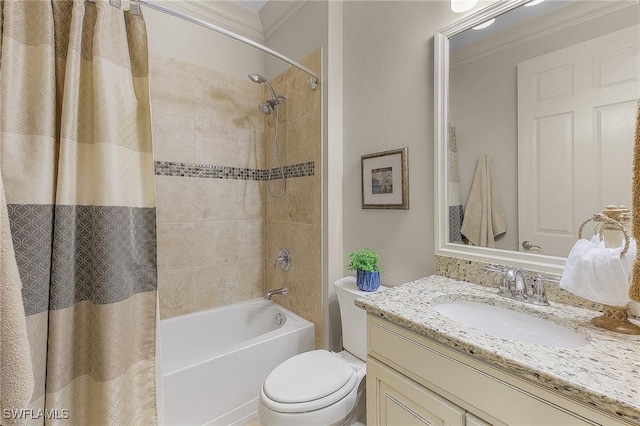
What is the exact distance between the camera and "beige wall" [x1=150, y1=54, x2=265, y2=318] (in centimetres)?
186

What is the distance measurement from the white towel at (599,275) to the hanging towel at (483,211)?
0.31 m

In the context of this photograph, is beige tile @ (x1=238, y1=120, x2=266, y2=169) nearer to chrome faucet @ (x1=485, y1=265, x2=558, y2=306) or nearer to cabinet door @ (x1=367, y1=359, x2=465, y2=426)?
cabinet door @ (x1=367, y1=359, x2=465, y2=426)

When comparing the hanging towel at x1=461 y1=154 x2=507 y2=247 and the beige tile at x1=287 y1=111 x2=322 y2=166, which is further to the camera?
the beige tile at x1=287 y1=111 x2=322 y2=166

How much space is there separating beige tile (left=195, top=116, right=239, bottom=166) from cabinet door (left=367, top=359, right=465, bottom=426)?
1.75 m

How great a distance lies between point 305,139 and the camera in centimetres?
190

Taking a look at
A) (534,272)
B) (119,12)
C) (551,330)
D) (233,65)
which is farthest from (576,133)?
(233,65)

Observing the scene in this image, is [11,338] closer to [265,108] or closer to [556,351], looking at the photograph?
[556,351]

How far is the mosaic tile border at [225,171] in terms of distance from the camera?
1.86 metres

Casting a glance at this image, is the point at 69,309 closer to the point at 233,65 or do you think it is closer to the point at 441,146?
the point at 441,146

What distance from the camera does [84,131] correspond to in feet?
3.28

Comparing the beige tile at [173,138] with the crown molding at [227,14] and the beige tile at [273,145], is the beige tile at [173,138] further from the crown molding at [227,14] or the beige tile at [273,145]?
the crown molding at [227,14]

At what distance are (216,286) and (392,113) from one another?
1732 mm

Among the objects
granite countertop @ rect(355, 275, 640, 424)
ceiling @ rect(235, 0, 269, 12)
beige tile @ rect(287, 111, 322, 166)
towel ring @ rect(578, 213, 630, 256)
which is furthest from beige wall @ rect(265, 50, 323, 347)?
towel ring @ rect(578, 213, 630, 256)

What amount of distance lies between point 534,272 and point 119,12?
187cm
